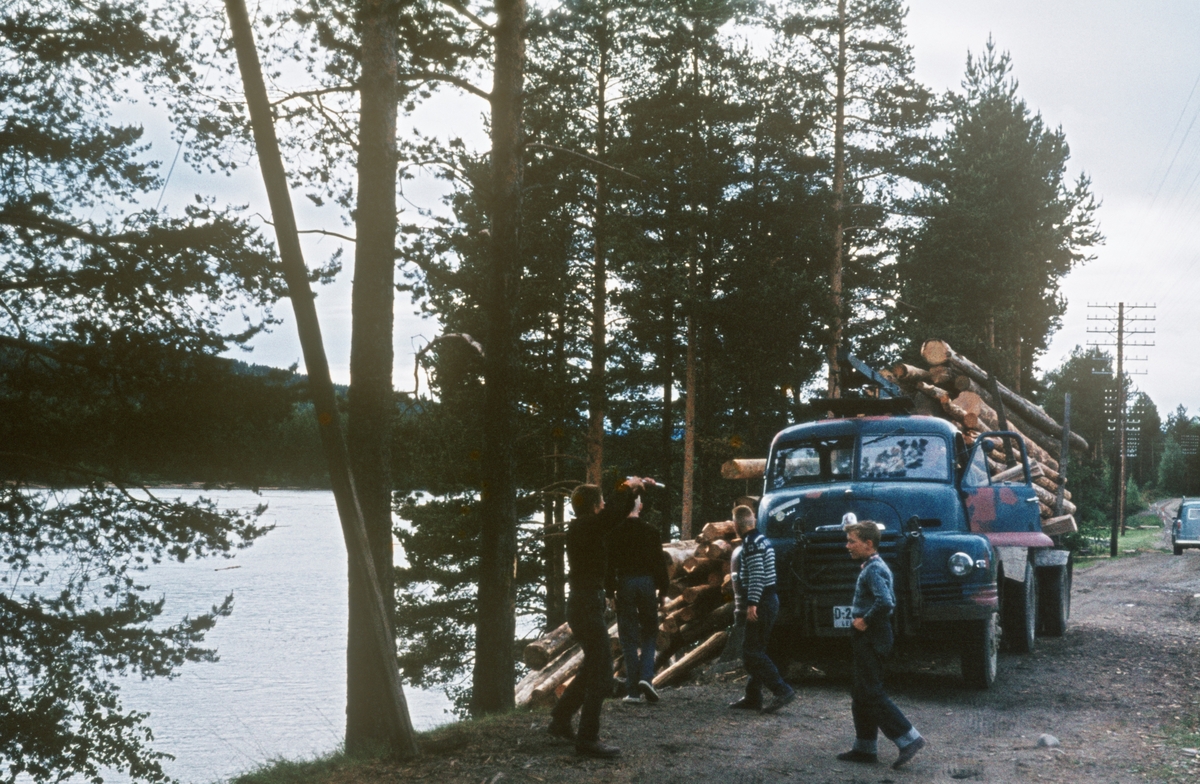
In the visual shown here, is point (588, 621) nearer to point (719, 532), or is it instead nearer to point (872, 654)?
point (872, 654)

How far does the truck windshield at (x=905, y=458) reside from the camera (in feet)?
37.0

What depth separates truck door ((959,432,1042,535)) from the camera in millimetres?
11719

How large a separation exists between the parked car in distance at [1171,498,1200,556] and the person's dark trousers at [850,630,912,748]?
122 feet

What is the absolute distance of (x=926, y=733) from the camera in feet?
28.1

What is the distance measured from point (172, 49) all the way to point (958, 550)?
9.81 metres

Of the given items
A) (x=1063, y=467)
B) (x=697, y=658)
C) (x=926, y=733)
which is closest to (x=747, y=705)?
(x=926, y=733)

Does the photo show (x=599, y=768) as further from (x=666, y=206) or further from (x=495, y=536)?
(x=666, y=206)

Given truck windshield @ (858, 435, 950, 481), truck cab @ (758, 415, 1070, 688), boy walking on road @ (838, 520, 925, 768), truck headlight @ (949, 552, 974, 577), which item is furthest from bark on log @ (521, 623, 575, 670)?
boy walking on road @ (838, 520, 925, 768)

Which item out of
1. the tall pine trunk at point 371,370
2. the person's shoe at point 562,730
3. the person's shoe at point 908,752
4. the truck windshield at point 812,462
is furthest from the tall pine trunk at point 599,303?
the person's shoe at point 908,752

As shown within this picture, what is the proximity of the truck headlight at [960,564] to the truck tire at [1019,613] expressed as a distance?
108 inches

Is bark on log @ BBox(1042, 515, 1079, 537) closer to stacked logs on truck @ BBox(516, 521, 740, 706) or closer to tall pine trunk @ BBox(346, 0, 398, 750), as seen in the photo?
stacked logs on truck @ BBox(516, 521, 740, 706)

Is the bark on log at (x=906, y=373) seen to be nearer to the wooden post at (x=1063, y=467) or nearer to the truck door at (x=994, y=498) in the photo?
the wooden post at (x=1063, y=467)

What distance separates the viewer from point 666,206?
27969 millimetres

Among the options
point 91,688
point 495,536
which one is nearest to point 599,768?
point 495,536
